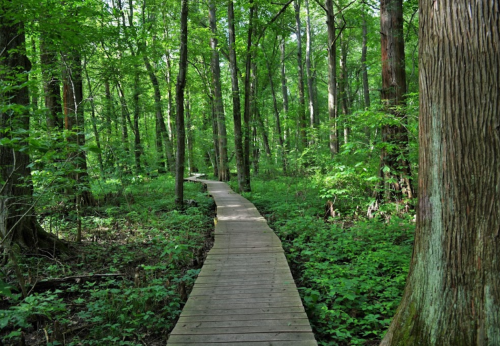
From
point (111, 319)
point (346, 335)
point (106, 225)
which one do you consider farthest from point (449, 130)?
point (106, 225)

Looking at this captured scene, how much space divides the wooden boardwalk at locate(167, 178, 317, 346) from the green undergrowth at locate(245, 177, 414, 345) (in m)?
0.36

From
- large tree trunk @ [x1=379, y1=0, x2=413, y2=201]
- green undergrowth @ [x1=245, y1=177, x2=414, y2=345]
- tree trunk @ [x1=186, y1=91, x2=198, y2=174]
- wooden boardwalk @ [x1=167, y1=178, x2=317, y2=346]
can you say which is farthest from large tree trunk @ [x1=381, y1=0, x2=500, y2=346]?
tree trunk @ [x1=186, y1=91, x2=198, y2=174]

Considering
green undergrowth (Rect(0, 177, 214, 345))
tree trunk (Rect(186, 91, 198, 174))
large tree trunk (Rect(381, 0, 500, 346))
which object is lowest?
green undergrowth (Rect(0, 177, 214, 345))

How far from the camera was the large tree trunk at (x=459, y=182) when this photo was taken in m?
2.18

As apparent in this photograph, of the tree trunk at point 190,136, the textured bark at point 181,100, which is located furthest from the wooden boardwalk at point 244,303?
the tree trunk at point 190,136

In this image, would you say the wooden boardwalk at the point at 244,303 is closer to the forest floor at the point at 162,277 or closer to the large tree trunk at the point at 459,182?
the forest floor at the point at 162,277

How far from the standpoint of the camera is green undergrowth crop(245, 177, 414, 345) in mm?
3662

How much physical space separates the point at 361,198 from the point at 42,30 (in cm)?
854

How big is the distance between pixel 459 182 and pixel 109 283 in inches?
189

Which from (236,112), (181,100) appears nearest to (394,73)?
(181,100)

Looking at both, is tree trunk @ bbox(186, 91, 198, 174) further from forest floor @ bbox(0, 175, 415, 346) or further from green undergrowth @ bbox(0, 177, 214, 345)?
forest floor @ bbox(0, 175, 415, 346)

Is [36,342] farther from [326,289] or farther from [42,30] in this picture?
[42,30]

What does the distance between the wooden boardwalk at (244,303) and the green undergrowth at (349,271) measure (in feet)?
1.17

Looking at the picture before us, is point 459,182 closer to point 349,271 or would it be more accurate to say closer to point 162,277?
point 349,271
